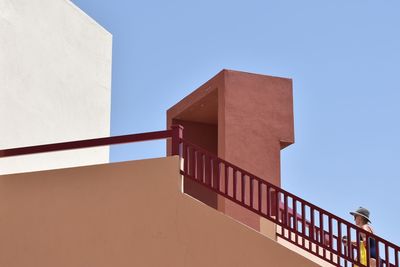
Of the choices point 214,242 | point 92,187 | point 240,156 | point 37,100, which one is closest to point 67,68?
point 37,100

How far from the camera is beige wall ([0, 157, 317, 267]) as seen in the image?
9.73 meters

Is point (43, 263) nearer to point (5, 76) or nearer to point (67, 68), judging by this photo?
point (5, 76)

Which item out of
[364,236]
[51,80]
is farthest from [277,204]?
[51,80]

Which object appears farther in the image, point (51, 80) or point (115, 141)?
point (51, 80)

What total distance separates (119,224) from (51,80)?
451cm

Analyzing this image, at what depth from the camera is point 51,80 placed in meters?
14.0

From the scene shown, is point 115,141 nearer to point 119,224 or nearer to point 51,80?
point 119,224

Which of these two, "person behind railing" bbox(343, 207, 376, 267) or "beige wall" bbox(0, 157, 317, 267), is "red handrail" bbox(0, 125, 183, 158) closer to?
"beige wall" bbox(0, 157, 317, 267)

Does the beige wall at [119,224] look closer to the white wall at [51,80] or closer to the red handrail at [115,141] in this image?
the red handrail at [115,141]

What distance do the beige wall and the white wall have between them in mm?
1700

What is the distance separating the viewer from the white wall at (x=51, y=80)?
12828 millimetres

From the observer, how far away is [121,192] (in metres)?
10.4

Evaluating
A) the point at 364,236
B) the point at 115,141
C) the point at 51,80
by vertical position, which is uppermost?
the point at 51,80

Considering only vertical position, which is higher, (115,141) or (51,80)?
(51,80)
